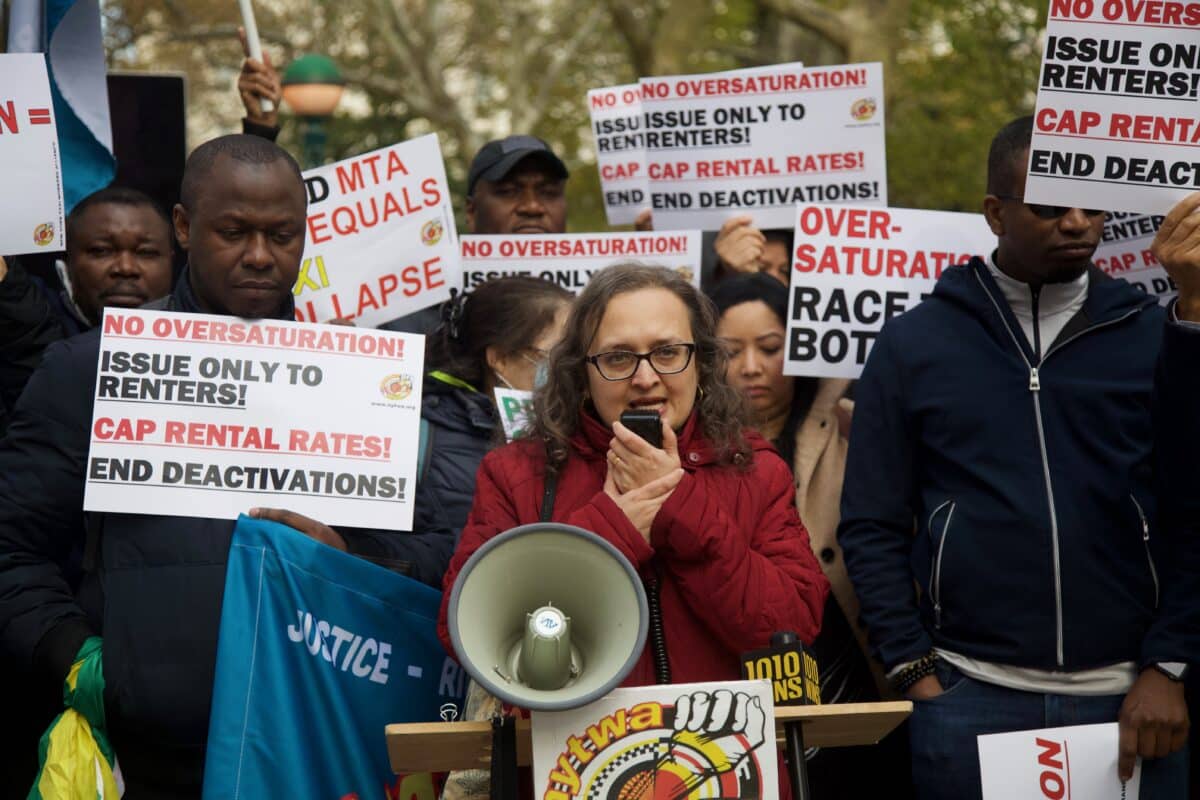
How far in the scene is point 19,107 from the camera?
16.5 ft

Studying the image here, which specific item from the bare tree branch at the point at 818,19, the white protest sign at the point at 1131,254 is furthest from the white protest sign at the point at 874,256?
the bare tree branch at the point at 818,19

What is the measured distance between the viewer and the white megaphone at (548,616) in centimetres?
317

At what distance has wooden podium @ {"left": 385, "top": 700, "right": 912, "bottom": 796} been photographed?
10.3ft

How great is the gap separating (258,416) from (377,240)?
1684mm

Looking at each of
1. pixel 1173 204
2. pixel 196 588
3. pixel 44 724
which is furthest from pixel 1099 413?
pixel 44 724

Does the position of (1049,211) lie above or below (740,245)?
below

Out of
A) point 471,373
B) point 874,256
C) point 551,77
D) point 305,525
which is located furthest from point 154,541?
point 551,77

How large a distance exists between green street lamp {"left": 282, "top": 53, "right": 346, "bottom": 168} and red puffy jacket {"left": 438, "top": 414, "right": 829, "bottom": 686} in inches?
544

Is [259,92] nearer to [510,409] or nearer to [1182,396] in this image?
[510,409]

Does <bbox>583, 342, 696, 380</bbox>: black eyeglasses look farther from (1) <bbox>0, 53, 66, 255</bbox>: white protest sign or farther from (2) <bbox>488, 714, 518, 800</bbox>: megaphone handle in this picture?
(1) <bbox>0, 53, 66, 255</bbox>: white protest sign

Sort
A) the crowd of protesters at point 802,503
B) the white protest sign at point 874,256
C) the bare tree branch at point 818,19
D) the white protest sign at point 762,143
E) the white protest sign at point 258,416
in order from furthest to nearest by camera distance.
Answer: the bare tree branch at point 818,19, the white protest sign at point 762,143, the white protest sign at point 874,256, the white protest sign at point 258,416, the crowd of protesters at point 802,503

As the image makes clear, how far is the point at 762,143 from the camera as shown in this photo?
638cm

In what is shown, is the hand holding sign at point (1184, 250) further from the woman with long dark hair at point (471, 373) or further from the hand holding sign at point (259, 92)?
the hand holding sign at point (259, 92)

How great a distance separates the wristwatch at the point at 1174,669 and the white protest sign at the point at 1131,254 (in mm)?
1786
